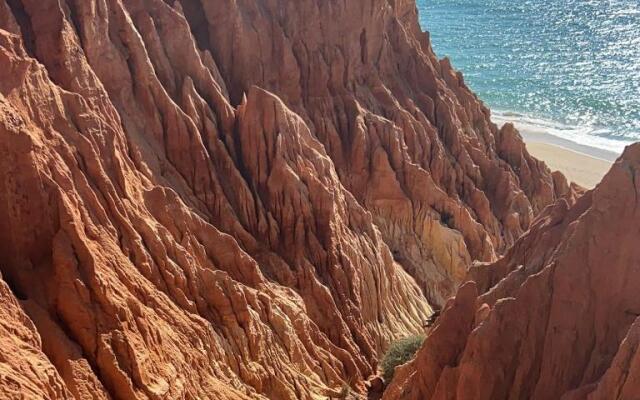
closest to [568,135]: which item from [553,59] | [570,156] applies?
[570,156]

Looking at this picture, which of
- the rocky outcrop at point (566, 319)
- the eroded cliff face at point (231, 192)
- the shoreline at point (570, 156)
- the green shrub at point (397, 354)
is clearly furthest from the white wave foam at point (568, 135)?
the rocky outcrop at point (566, 319)

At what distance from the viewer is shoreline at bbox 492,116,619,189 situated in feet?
176

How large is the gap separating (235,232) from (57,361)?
9.09 m

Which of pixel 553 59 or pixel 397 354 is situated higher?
pixel 553 59

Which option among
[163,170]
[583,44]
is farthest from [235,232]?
[583,44]

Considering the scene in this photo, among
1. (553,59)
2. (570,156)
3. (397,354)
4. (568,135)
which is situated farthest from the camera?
(553,59)

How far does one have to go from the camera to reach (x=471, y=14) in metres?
109

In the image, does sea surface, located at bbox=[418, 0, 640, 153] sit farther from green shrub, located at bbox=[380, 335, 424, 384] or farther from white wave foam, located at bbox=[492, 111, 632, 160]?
green shrub, located at bbox=[380, 335, 424, 384]

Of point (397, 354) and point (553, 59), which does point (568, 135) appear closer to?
point (553, 59)

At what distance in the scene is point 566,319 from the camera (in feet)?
52.6

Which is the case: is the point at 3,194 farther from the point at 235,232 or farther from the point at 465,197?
the point at 465,197

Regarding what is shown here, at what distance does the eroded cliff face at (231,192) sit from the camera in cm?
1719

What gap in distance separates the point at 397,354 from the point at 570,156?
37803mm

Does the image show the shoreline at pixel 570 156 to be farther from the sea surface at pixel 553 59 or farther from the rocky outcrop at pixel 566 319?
the rocky outcrop at pixel 566 319
